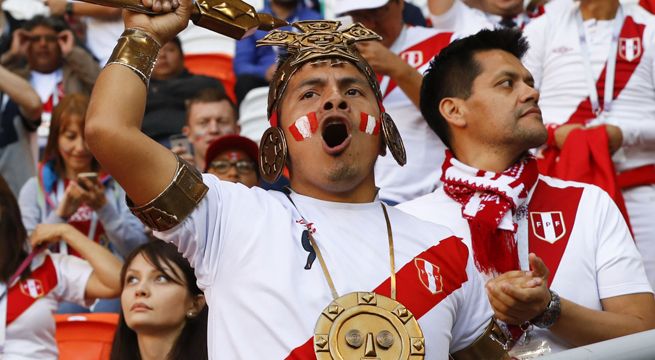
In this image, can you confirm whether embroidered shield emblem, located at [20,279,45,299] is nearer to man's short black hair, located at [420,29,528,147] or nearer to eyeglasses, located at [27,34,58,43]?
man's short black hair, located at [420,29,528,147]

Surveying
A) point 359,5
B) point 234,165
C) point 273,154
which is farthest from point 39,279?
point 273,154

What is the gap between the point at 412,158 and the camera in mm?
5934

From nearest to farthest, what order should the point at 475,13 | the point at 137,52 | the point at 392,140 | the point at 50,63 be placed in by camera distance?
the point at 137,52 → the point at 392,140 → the point at 475,13 → the point at 50,63

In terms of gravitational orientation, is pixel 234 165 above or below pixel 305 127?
below

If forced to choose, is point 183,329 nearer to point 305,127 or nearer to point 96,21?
point 305,127

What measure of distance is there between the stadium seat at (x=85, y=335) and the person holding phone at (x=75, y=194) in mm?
454

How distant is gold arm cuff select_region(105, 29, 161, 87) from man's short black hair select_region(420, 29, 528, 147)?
2.07 metres

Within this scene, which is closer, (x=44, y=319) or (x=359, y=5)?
(x=44, y=319)

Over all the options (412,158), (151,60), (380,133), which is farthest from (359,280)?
(412,158)

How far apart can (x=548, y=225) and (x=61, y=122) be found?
11.9ft

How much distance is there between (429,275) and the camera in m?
3.41

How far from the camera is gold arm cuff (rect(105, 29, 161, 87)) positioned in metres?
3.15

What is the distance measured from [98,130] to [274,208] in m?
0.65

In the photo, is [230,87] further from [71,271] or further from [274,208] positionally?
[274,208]
